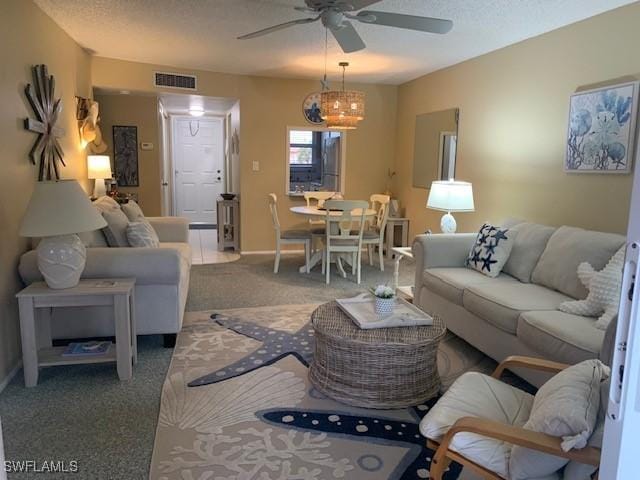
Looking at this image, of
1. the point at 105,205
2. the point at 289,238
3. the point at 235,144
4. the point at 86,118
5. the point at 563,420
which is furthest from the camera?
the point at 235,144

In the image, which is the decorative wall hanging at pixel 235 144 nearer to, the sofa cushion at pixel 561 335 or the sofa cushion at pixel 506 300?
the sofa cushion at pixel 506 300

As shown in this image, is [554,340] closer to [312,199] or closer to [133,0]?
[133,0]

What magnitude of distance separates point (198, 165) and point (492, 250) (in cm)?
672

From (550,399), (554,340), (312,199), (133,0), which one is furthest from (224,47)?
(550,399)

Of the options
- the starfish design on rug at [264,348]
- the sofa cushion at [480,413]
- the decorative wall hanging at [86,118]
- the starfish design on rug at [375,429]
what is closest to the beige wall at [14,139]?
the decorative wall hanging at [86,118]

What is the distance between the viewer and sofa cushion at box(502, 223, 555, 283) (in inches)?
133

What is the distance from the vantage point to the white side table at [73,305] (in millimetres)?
2541

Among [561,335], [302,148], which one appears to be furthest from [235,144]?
[561,335]

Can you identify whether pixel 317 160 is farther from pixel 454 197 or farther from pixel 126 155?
pixel 454 197

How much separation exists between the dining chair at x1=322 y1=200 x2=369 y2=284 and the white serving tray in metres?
2.06

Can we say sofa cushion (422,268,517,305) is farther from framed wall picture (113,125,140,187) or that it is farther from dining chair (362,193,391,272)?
framed wall picture (113,125,140,187)

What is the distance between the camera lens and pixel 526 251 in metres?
3.45

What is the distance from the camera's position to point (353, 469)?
6.43 feet

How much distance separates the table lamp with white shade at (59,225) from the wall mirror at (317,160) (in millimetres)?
4128
